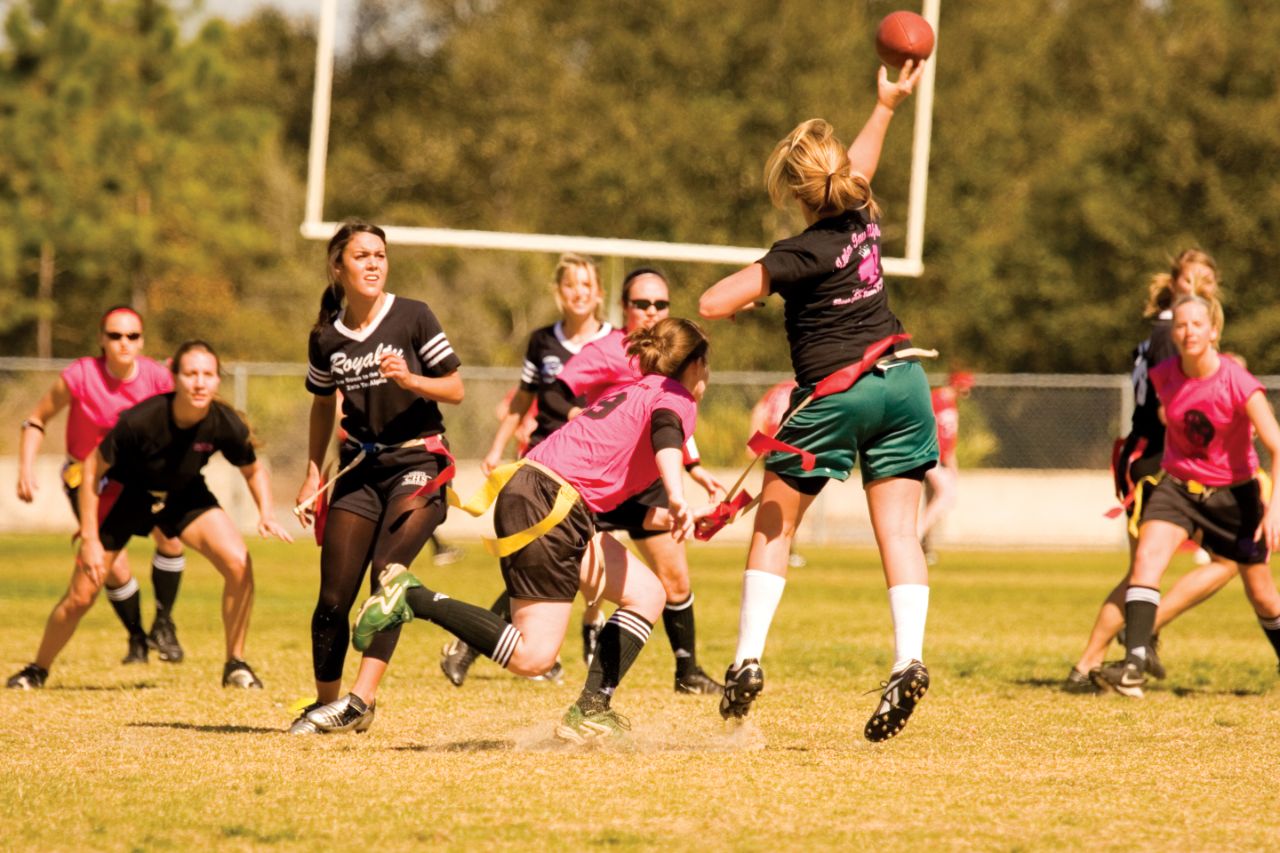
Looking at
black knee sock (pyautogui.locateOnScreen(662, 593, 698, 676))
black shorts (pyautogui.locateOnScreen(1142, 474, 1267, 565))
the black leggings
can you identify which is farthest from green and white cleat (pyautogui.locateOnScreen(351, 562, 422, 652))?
black shorts (pyautogui.locateOnScreen(1142, 474, 1267, 565))

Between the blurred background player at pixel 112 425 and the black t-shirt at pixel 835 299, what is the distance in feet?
14.9

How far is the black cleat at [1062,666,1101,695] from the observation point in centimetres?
831

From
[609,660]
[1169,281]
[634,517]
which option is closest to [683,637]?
[634,517]

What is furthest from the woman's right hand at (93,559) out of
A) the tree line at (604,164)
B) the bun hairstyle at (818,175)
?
the tree line at (604,164)

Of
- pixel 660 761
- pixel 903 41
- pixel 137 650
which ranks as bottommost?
pixel 137 650

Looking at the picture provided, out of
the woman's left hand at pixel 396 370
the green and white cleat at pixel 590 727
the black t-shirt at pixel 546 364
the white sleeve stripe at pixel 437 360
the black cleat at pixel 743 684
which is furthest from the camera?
the black t-shirt at pixel 546 364

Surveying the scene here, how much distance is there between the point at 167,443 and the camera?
852 centimetres

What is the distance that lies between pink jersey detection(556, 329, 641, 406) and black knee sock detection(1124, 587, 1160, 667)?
8.04 ft

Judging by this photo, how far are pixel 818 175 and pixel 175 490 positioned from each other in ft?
13.4

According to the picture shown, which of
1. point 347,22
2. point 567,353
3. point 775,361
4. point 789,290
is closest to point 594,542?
point 789,290

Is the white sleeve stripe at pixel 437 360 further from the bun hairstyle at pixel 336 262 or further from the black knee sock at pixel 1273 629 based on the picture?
the black knee sock at pixel 1273 629

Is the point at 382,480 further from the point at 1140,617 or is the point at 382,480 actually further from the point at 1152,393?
the point at 1152,393

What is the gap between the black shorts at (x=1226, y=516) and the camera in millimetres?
8102

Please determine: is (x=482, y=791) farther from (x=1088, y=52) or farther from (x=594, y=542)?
(x=1088, y=52)
